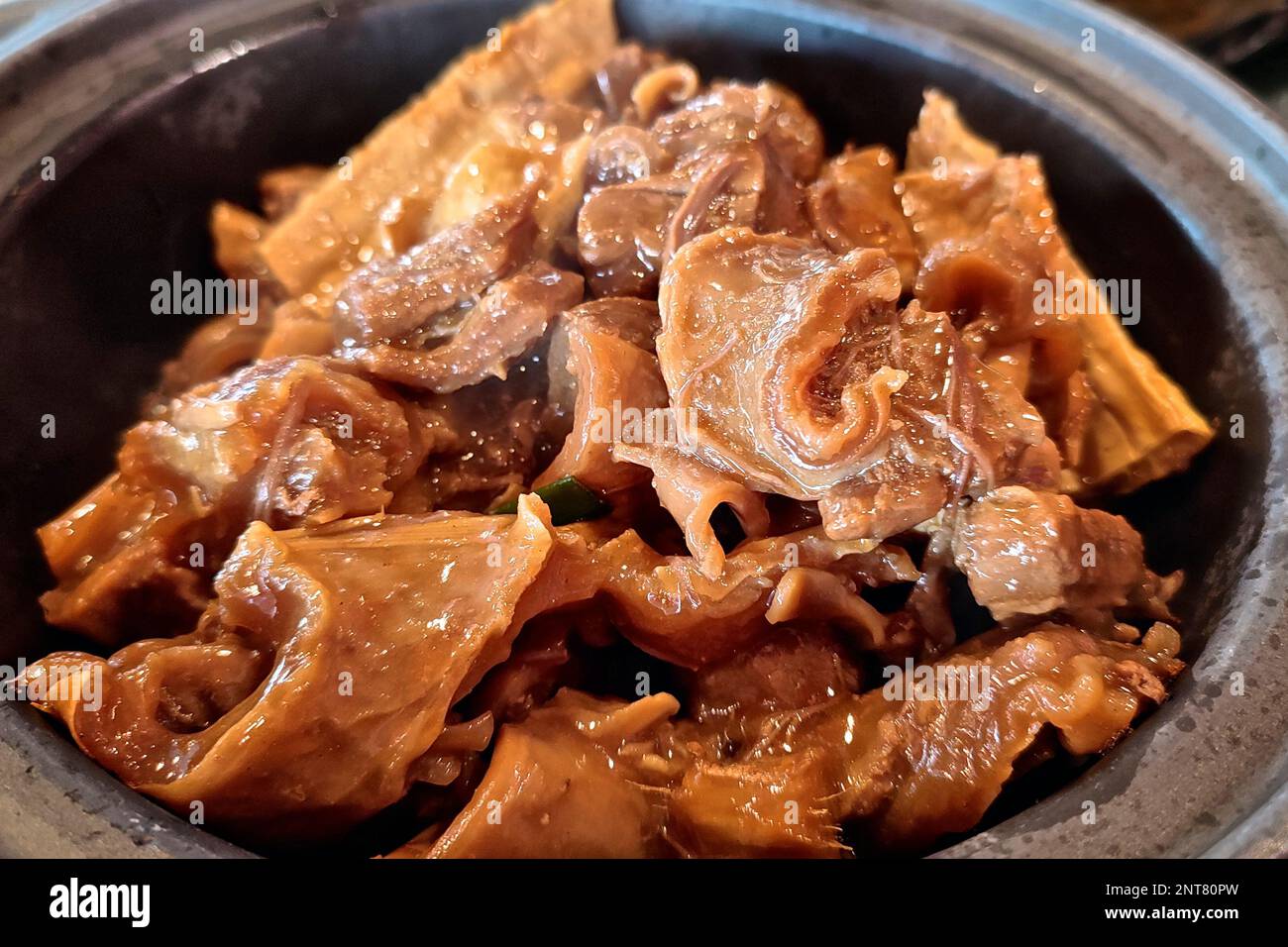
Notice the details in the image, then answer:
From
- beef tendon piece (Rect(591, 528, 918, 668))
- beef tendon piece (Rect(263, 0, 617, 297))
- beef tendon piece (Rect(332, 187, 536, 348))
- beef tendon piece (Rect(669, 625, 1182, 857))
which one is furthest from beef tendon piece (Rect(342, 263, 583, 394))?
beef tendon piece (Rect(669, 625, 1182, 857))

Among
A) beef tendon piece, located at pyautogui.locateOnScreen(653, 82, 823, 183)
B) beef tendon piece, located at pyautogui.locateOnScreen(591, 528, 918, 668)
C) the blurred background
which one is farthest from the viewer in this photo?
the blurred background

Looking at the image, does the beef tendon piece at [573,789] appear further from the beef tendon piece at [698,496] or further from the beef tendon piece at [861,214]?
the beef tendon piece at [861,214]

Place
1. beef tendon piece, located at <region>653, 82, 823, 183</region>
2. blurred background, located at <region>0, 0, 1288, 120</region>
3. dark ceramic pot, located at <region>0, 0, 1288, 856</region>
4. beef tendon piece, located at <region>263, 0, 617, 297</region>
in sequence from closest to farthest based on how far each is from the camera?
dark ceramic pot, located at <region>0, 0, 1288, 856</region>
beef tendon piece, located at <region>653, 82, 823, 183</region>
beef tendon piece, located at <region>263, 0, 617, 297</region>
blurred background, located at <region>0, 0, 1288, 120</region>

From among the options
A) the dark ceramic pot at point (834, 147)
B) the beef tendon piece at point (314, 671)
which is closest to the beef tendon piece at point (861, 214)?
the dark ceramic pot at point (834, 147)

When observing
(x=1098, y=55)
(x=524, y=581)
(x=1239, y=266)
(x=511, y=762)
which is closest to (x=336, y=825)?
(x=511, y=762)

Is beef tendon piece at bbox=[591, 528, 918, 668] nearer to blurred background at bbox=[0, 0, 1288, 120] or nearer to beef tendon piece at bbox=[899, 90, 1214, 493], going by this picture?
beef tendon piece at bbox=[899, 90, 1214, 493]
